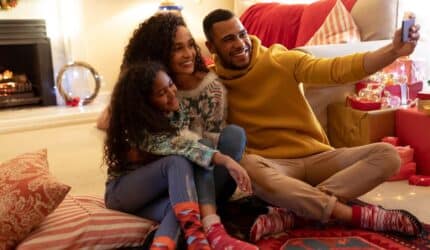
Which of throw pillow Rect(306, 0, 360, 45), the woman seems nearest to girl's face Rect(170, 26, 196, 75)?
the woman

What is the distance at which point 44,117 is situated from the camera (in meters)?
3.43

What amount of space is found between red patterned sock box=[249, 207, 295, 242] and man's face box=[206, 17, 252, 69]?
1.66 feet

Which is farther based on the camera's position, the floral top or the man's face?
the man's face

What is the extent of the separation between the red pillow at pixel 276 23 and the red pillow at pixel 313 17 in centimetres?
11

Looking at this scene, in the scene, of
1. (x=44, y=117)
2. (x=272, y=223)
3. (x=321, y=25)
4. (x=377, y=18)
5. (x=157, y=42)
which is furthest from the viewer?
(x=44, y=117)

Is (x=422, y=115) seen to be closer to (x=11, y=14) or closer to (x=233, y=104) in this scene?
(x=233, y=104)

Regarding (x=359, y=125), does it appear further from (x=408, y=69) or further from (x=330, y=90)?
(x=408, y=69)

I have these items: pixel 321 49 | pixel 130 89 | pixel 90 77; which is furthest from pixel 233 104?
pixel 90 77

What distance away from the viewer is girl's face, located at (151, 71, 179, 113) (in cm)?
148

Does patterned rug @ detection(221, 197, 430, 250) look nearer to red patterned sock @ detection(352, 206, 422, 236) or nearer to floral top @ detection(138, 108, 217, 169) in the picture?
red patterned sock @ detection(352, 206, 422, 236)

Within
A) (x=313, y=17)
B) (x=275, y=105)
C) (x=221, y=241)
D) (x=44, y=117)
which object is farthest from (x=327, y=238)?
(x=44, y=117)

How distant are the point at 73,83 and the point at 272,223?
2.69m

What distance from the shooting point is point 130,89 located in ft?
4.83

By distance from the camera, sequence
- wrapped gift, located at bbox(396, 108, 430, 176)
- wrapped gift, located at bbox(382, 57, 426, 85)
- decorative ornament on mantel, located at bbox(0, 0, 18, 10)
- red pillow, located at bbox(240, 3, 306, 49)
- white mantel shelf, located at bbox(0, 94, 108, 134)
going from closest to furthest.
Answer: wrapped gift, located at bbox(396, 108, 430, 176) → wrapped gift, located at bbox(382, 57, 426, 85) → red pillow, located at bbox(240, 3, 306, 49) → white mantel shelf, located at bbox(0, 94, 108, 134) → decorative ornament on mantel, located at bbox(0, 0, 18, 10)
